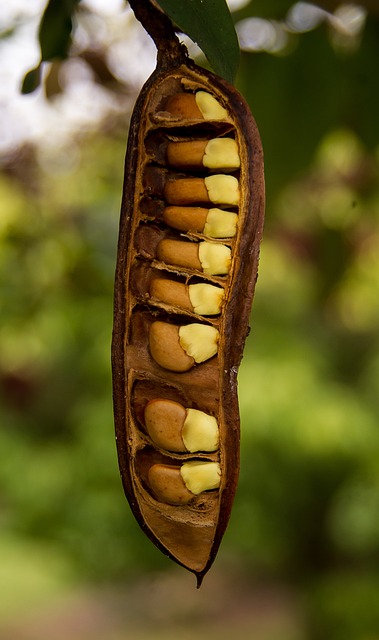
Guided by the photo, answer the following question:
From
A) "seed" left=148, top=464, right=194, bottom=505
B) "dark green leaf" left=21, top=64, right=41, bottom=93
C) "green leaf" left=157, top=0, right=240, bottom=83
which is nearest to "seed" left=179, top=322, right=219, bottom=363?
"seed" left=148, top=464, right=194, bottom=505

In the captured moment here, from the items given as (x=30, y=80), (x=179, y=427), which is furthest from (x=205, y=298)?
(x=30, y=80)

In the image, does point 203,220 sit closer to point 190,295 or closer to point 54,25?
point 190,295

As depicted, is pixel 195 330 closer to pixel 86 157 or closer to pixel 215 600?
pixel 86 157

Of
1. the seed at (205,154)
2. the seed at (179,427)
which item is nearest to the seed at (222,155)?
the seed at (205,154)

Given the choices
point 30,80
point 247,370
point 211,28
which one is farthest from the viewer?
point 247,370

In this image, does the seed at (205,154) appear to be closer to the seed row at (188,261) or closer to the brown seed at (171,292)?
the seed row at (188,261)

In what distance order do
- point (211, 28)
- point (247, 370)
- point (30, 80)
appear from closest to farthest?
point (211, 28), point (30, 80), point (247, 370)

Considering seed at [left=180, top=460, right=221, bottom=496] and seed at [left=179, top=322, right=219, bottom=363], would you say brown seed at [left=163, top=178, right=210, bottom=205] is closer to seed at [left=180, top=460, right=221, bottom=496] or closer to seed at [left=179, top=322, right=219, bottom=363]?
seed at [left=179, top=322, right=219, bottom=363]

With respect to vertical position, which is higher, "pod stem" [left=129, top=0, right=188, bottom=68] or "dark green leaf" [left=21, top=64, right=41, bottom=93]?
"pod stem" [left=129, top=0, right=188, bottom=68]
